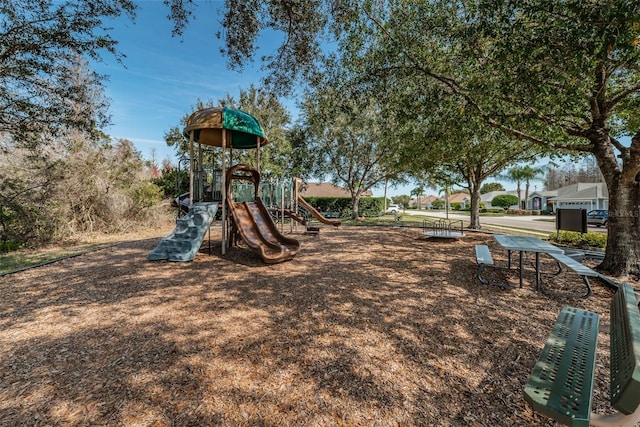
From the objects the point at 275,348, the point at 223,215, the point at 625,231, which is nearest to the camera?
the point at 275,348

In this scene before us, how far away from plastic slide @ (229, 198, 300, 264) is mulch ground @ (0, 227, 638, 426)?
1011 mm

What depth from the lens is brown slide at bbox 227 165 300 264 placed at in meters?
6.70

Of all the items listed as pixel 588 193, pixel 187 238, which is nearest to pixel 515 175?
pixel 588 193

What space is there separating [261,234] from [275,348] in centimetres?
459

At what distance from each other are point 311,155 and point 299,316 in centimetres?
2099

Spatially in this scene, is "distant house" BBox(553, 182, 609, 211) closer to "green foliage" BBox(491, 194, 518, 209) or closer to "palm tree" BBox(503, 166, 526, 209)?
"palm tree" BBox(503, 166, 526, 209)

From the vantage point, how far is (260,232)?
740 cm

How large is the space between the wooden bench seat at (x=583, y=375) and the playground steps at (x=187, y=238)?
22.9 feet

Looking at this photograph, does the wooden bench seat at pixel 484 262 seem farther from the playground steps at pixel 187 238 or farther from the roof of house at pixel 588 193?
the roof of house at pixel 588 193

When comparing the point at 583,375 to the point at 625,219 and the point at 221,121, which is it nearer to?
the point at 625,219

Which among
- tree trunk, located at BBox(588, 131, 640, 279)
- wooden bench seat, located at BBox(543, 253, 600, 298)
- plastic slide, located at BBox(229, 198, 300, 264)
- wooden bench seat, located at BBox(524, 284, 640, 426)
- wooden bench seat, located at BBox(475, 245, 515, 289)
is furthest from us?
plastic slide, located at BBox(229, 198, 300, 264)

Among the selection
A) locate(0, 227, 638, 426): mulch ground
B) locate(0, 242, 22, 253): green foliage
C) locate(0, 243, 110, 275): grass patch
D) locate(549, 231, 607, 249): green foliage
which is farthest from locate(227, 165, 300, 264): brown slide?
locate(549, 231, 607, 249): green foliage

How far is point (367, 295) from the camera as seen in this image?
15.0ft

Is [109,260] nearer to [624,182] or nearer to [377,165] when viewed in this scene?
[624,182]
